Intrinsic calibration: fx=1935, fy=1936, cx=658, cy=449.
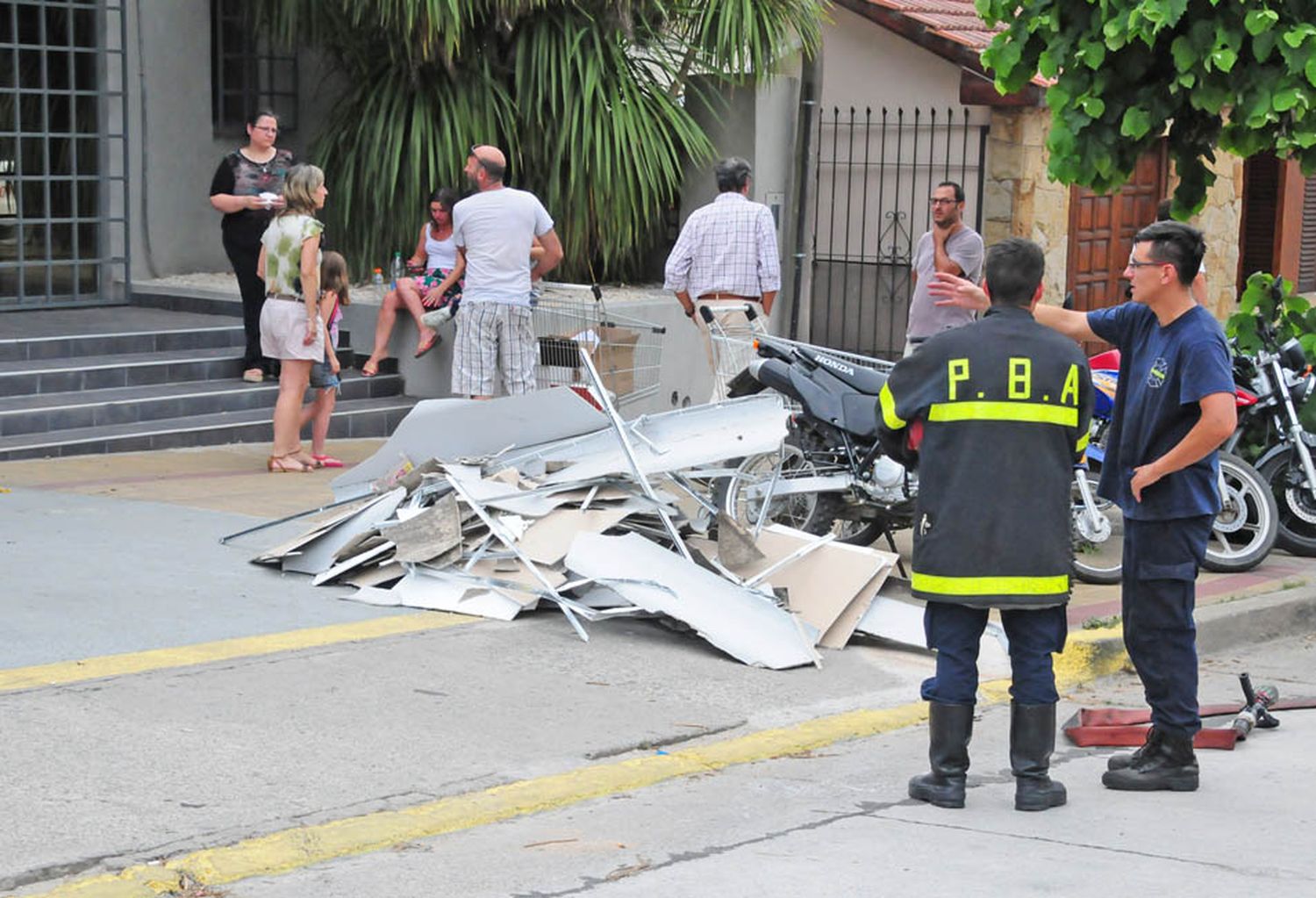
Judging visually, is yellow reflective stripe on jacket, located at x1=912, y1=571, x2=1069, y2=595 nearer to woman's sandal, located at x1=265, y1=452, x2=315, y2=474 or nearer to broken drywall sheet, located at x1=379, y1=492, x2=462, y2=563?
broken drywall sheet, located at x1=379, y1=492, x2=462, y2=563

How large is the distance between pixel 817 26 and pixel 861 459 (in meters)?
7.65

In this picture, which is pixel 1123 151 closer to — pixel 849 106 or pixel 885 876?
pixel 885 876

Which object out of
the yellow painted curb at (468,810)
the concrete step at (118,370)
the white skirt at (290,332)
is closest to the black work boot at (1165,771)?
the yellow painted curb at (468,810)

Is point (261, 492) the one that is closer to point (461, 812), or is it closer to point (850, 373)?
point (850, 373)

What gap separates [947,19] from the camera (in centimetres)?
1773

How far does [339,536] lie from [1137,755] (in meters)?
3.74

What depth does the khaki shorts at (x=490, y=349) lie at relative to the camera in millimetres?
11312

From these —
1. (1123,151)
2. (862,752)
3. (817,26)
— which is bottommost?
(862,752)

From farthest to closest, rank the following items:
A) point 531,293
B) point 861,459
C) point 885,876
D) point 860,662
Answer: point 531,293 → point 861,459 → point 860,662 → point 885,876

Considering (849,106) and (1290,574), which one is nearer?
(1290,574)

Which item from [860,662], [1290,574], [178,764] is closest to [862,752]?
[860,662]

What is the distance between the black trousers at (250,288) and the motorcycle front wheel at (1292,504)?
22.3ft

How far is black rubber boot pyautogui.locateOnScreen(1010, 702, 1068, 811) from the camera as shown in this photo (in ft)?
19.3

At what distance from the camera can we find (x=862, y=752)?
6.66 meters
